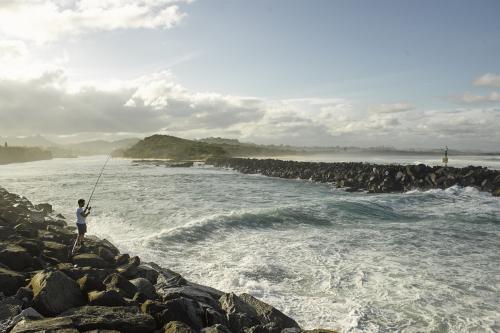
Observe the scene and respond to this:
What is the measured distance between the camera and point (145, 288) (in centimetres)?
763

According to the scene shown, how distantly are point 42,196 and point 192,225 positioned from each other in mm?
19165

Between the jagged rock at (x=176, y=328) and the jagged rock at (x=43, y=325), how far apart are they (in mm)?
1337

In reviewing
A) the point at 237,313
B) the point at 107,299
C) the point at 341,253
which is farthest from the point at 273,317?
the point at 341,253

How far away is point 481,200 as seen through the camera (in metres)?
23.9

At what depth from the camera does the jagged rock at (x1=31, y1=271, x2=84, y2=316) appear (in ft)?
20.2

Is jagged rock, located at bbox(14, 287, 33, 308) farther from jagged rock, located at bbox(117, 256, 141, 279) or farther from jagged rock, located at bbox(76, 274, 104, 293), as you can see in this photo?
jagged rock, located at bbox(117, 256, 141, 279)

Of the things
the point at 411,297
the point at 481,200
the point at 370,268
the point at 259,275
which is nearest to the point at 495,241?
the point at 370,268

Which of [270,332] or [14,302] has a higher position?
[14,302]

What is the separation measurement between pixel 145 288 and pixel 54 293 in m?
1.76

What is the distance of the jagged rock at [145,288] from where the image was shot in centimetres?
748

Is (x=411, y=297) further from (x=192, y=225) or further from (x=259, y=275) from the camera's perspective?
(x=192, y=225)

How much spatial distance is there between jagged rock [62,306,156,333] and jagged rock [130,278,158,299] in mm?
1344

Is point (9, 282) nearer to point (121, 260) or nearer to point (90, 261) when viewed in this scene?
point (90, 261)

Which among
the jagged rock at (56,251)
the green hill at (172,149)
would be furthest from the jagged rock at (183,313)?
the green hill at (172,149)
